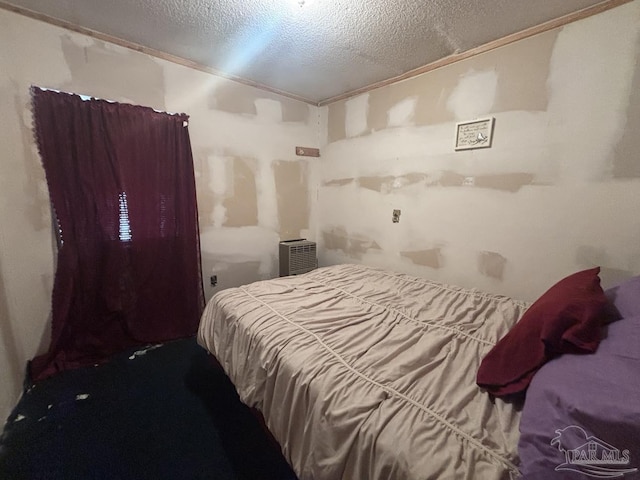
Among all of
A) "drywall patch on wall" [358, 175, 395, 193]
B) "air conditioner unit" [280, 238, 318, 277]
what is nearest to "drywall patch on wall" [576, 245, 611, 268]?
"drywall patch on wall" [358, 175, 395, 193]

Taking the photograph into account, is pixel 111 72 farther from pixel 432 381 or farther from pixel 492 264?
pixel 492 264

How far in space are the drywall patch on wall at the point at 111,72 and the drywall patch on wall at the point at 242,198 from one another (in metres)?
0.78

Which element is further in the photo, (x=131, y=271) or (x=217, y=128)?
(x=217, y=128)

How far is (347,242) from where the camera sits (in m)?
3.06

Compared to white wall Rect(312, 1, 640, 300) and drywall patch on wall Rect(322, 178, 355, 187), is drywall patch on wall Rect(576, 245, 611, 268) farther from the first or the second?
drywall patch on wall Rect(322, 178, 355, 187)

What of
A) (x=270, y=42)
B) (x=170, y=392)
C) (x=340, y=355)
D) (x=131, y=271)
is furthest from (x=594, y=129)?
(x=131, y=271)

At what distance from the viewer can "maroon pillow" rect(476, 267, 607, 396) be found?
2.77 ft

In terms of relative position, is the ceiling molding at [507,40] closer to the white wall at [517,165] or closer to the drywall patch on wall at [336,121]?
the white wall at [517,165]

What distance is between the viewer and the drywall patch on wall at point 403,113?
7.73 ft

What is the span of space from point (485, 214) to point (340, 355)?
1.59m

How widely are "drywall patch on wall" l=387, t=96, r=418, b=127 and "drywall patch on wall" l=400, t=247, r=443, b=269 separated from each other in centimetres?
114

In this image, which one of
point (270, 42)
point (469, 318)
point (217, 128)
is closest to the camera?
point (469, 318)

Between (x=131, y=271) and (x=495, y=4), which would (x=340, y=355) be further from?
(x=495, y=4)

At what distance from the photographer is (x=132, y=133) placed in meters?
2.01
